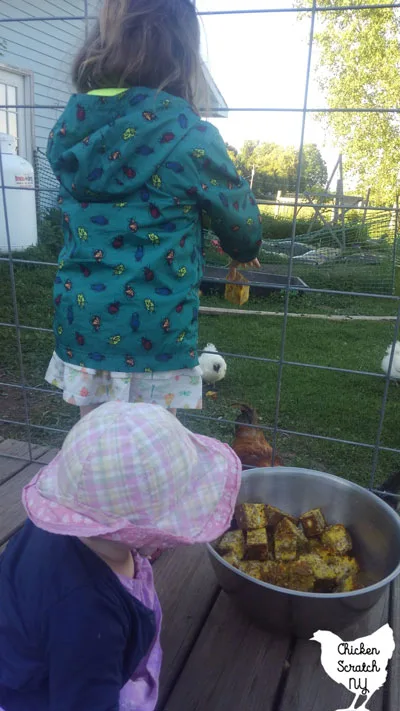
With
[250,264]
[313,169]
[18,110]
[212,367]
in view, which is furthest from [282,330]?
[18,110]

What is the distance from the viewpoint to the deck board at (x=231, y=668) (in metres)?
1.20

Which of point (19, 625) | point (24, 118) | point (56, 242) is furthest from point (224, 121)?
point (24, 118)

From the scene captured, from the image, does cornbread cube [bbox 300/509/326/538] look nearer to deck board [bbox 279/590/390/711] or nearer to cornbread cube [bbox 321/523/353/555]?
cornbread cube [bbox 321/523/353/555]

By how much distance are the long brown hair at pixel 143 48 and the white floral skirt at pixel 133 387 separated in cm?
69

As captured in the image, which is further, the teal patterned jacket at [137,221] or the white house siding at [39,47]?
the white house siding at [39,47]

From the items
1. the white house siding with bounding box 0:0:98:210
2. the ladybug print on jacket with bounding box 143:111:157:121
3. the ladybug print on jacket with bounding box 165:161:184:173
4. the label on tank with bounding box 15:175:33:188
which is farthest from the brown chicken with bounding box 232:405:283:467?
the white house siding with bounding box 0:0:98:210

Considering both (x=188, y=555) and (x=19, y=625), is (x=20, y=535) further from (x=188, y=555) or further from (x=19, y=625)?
(x=188, y=555)

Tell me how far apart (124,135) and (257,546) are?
1.04m

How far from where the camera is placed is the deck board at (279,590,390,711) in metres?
1.20

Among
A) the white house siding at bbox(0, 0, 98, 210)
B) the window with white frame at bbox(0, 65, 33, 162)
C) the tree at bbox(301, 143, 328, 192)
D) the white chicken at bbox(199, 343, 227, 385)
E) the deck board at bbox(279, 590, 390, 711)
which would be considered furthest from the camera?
the window with white frame at bbox(0, 65, 33, 162)

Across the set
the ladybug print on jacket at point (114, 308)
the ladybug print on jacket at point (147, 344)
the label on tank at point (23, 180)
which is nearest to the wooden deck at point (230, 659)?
the ladybug print on jacket at point (147, 344)

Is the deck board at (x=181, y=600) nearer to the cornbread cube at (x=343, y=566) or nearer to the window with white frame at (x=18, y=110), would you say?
the cornbread cube at (x=343, y=566)

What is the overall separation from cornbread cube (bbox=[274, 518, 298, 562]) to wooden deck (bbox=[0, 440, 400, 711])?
18cm

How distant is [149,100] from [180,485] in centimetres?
89
